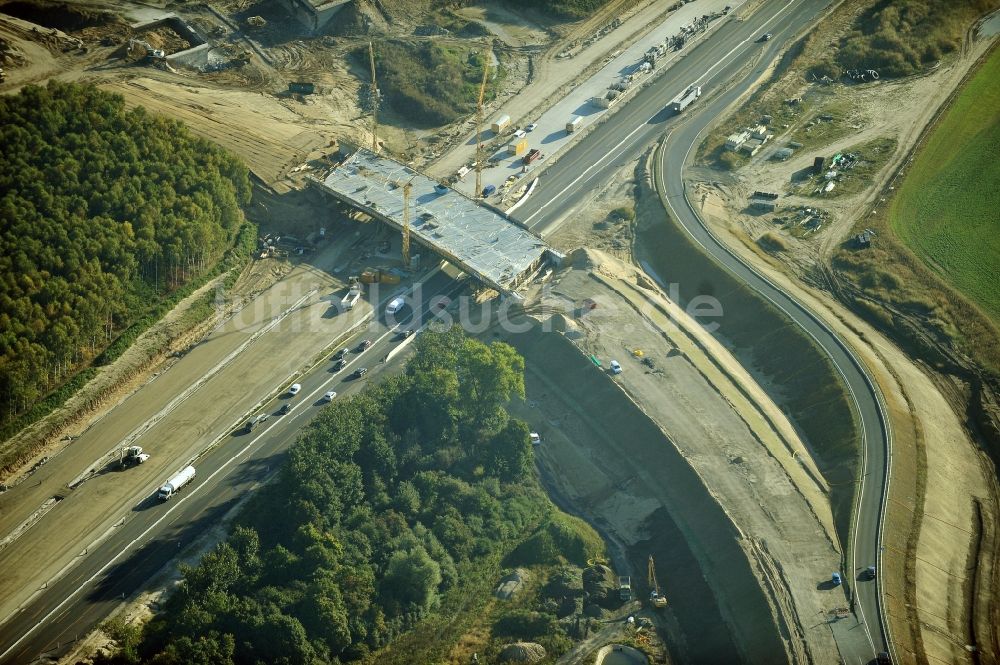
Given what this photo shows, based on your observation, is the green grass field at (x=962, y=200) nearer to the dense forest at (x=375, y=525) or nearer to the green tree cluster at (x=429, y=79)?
the dense forest at (x=375, y=525)

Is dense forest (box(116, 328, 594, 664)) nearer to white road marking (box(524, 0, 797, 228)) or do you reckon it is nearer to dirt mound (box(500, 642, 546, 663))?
dirt mound (box(500, 642, 546, 663))

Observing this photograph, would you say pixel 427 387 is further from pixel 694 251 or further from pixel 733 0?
pixel 733 0

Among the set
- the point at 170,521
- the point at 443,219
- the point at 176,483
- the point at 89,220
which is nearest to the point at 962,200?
the point at 443,219

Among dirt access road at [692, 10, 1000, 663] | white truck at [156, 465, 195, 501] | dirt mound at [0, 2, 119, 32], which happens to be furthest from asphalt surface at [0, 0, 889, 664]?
dirt mound at [0, 2, 119, 32]

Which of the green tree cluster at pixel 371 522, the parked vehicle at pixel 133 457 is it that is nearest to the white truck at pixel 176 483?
the parked vehicle at pixel 133 457

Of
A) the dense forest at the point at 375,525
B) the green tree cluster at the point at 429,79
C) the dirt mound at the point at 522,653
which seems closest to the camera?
the dense forest at the point at 375,525
